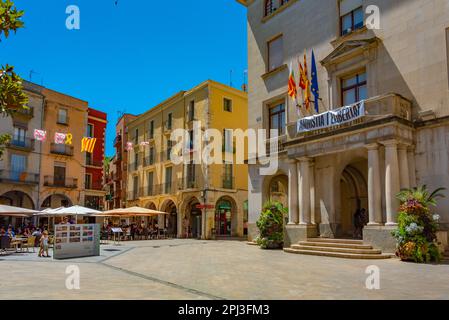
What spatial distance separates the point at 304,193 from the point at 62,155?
2898 centimetres

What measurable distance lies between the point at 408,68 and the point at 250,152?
33.9 ft

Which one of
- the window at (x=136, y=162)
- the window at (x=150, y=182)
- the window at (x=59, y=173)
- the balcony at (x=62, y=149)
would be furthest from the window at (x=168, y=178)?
the window at (x=59, y=173)

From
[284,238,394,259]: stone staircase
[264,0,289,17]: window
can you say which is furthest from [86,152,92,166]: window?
[284,238,394,259]: stone staircase

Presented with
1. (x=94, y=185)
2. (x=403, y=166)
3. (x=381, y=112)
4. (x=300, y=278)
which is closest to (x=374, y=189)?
(x=403, y=166)

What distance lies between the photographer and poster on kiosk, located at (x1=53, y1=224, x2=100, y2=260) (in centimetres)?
1619

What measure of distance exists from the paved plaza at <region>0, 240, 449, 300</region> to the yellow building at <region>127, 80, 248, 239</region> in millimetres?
21943

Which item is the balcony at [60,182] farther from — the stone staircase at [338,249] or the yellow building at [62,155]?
the stone staircase at [338,249]

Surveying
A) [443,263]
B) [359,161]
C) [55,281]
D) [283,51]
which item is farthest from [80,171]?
[443,263]

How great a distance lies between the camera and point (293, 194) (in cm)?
1912

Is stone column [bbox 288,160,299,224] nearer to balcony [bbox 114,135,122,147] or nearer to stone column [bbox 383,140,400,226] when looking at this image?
stone column [bbox 383,140,400,226]

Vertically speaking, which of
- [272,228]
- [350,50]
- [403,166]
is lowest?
[272,228]

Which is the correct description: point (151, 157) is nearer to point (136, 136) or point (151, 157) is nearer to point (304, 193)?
point (136, 136)
